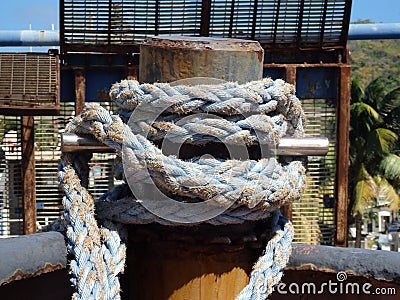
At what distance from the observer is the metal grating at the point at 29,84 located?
713cm

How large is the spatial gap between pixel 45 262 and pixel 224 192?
1.46ft

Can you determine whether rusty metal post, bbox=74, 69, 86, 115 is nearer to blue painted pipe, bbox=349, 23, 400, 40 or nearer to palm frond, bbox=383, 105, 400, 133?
blue painted pipe, bbox=349, 23, 400, 40

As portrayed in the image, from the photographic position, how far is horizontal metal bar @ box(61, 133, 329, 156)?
1.94 meters

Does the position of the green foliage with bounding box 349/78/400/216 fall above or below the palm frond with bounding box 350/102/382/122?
below

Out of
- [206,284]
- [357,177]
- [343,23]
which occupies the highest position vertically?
[343,23]

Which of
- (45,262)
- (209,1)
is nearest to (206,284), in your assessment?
(45,262)

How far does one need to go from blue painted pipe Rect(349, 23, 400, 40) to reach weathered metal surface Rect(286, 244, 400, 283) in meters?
8.19

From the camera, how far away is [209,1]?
7.50 meters

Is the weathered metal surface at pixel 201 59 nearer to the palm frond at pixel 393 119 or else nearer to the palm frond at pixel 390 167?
the palm frond at pixel 390 167

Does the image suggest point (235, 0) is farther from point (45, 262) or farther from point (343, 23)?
point (45, 262)

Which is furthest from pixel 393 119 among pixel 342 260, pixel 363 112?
pixel 342 260

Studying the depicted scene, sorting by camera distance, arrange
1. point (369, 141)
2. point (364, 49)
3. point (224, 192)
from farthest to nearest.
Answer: point (364, 49)
point (369, 141)
point (224, 192)

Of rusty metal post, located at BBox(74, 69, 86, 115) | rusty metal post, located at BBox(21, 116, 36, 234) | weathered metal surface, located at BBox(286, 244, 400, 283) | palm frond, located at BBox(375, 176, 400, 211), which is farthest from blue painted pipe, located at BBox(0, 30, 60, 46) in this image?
palm frond, located at BBox(375, 176, 400, 211)

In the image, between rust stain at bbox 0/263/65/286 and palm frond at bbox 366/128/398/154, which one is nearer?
rust stain at bbox 0/263/65/286
